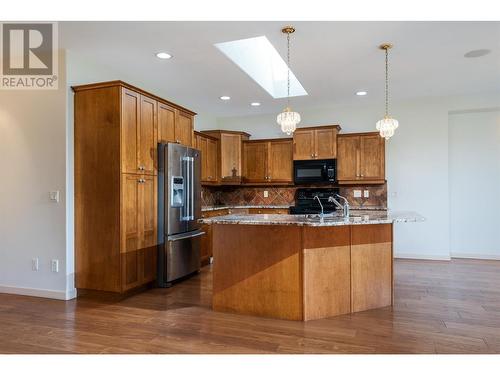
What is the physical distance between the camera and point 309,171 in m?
5.99

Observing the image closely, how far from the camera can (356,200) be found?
19.8 feet

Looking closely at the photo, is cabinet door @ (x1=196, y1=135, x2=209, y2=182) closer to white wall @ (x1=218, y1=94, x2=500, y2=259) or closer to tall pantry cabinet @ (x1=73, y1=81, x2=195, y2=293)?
tall pantry cabinet @ (x1=73, y1=81, x2=195, y2=293)

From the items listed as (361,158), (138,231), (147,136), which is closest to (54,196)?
(138,231)

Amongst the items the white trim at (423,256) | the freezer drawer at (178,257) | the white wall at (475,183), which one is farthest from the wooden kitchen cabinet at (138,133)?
the white wall at (475,183)

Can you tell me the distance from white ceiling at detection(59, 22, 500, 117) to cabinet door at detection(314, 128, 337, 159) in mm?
581

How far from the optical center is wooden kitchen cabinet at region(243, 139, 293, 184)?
6.28m

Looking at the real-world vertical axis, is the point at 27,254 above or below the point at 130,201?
below

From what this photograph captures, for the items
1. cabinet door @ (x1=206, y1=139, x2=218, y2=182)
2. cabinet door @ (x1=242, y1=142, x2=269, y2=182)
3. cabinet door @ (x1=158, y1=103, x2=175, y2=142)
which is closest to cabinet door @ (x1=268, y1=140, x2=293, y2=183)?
cabinet door @ (x1=242, y1=142, x2=269, y2=182)

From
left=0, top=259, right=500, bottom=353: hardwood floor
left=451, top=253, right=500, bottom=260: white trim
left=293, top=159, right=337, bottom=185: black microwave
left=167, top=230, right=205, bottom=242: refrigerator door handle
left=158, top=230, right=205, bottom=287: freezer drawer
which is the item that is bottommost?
left=0, top=259, right=500, bottom=353: hardwood floor

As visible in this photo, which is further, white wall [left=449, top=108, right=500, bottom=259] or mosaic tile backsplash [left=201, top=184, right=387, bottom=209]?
mosaic tile backsplash [left=201, top=184, right=387, bottom=209]
